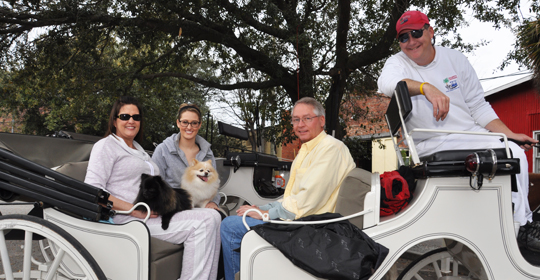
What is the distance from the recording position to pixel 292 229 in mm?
2008

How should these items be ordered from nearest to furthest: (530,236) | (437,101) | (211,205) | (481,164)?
(481,164)
(437,101)
(530,236)
(211,205)

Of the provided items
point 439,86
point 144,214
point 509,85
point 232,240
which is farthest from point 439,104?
point 509,85

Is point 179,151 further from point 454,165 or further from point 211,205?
point 454,165

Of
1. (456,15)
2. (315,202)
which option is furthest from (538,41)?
(315,202)

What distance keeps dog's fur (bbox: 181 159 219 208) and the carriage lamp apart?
2.13 metres

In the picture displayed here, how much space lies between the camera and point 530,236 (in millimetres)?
1997

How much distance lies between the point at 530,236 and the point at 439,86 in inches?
41.1

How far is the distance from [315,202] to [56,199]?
163cm

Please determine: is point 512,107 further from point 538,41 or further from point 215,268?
point 215,268

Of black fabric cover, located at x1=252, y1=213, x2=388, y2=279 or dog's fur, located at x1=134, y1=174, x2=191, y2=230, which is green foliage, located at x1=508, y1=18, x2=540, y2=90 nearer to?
black fabric cover, located at x1=252, y1=213, x2=388, y2=279

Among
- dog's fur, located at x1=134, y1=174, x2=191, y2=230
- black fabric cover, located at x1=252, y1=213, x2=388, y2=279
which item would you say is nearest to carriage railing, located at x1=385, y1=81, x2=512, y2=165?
black fabric cover, located at x1=252, y1=213, x2=388, y2=279

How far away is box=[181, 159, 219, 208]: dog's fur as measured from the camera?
3.19 meters

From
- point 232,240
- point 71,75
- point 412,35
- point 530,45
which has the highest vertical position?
point 530,45

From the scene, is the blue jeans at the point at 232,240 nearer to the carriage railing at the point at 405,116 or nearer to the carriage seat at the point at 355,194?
the carriage seat at the point at 355,194
